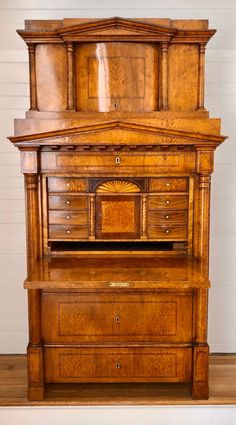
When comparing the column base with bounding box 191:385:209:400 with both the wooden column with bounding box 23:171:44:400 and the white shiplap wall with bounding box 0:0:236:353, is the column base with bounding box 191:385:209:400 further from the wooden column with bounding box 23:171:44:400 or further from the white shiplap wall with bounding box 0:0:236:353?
the wooden column with bounding box 23:171:44:400

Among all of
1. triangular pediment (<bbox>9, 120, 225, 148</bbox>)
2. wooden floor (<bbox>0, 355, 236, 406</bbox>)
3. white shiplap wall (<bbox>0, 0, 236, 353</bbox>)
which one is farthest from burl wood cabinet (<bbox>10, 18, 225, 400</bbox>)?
white shiplap wall (<bbox>0, 0, 236, 353</bbox>)

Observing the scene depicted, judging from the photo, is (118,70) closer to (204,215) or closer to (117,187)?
(117,187)

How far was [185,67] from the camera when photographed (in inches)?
121

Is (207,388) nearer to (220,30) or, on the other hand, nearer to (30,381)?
(30,381)

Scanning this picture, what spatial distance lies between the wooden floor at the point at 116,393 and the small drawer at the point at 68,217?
1.20m

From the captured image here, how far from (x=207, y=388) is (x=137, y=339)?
60 cm

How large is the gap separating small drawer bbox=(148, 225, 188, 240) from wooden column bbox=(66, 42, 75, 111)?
1015 millimetres

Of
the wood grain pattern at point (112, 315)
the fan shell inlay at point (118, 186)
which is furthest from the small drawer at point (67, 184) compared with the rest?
the wood grain pattern at point (112, 315)

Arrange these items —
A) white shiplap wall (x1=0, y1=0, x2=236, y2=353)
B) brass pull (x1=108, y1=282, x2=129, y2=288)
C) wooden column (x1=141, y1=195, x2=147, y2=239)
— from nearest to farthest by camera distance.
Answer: brass pull (x1=108, y1=282, x2=129, y2=288) → wooden column (x1=141, y1=195, x2=147, y2=239) → white shiplap wall (x1=0, y1=0, x2=236, y2=353)

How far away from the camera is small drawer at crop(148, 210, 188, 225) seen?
3080mm

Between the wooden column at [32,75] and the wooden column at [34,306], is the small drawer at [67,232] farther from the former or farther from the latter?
the wooden column at [32,75]

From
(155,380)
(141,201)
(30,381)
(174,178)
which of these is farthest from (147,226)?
(30,381)

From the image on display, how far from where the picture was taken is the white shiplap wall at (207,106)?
360 cm

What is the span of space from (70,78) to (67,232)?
1060mm
